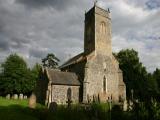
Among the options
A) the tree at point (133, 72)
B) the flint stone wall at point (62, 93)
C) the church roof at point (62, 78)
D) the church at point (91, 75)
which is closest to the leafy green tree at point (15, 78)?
the church at point (91, 75)

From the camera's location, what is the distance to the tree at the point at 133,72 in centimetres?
4778

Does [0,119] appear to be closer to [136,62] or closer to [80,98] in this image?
[80,98]

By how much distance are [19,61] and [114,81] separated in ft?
89.1

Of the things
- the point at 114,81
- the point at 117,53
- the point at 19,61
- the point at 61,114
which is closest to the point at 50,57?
the point at 19,61

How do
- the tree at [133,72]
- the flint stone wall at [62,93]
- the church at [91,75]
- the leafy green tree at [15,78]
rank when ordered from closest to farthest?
1. the flint stone wall at [62,93]
2. the church at [91,75]
3. the tree at [133,72]
4. the leafy green tree at [15,78]

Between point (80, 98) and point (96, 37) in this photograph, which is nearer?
point (80, 98)

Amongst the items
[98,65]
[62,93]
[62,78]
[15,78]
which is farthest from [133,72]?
[15,78]

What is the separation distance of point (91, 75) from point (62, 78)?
4.72 metres

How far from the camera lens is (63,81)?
34500 mm

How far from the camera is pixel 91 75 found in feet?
118

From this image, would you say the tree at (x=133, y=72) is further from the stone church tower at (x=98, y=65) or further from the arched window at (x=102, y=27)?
the arched window at (x=102, y=27)

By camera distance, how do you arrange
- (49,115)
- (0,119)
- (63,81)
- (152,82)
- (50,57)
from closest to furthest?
(0,119) → (49,115) → (63,81) → (152,82) → (50,57)

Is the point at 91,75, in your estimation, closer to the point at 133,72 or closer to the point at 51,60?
A: the point at 133,72

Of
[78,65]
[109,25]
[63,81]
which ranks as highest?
[109,25]
